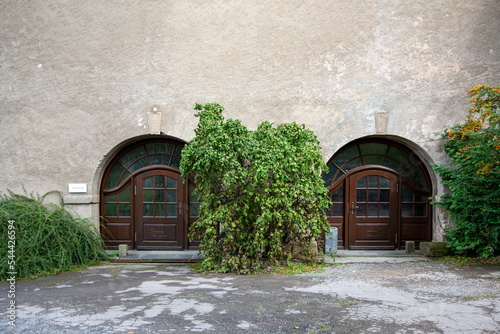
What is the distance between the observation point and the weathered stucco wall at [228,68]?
7.93m

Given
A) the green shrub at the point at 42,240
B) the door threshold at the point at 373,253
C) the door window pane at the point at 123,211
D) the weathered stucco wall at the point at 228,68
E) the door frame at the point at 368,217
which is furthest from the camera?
the door window pane at the point at 123,211

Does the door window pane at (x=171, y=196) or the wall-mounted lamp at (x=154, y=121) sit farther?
the door window pane at (x=171, y=196)

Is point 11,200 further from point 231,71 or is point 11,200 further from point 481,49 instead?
point 481,49

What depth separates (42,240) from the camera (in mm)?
6625

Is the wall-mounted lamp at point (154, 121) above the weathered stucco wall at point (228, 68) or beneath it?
beneath

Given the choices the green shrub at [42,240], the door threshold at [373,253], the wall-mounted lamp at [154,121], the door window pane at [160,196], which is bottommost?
the door threshold at [373,253]

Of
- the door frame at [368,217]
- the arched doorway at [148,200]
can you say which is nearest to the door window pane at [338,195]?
the door frame at [368,217]

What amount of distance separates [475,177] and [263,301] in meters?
4.75

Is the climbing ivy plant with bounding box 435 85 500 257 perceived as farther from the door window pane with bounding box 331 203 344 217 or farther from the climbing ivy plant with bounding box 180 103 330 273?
the climbing ivy plant with bounding box 180 103 330 273

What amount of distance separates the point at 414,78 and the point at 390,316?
5.10 metres

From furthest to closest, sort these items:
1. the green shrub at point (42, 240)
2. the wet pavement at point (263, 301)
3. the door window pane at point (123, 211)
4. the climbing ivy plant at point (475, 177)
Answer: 1. the door window pane at point (123, 211)
2. the climbing ivy plant at point (475, 177)
3. the green shrub at point (42, 240)
4. the wet pavement at point (263, 301)

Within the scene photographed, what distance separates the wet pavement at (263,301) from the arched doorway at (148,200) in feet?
4.90

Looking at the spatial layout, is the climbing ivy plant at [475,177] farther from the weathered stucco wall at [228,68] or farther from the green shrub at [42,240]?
the green shrub at [42,240]

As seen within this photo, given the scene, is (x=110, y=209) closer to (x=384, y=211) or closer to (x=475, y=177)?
(x=384, y=211)
